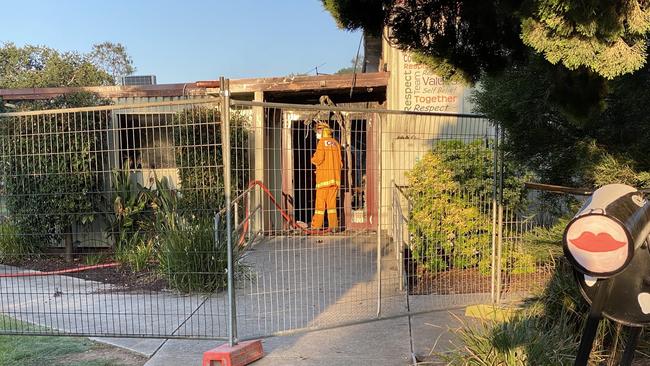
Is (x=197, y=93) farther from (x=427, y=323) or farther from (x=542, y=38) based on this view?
(x=542, y=38)

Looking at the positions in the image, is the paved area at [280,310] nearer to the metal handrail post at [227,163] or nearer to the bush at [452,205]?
the metal handrail post at [227,163]

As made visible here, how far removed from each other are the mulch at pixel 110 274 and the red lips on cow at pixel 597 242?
5934 millimetres

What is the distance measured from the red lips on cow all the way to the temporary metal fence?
3044mm

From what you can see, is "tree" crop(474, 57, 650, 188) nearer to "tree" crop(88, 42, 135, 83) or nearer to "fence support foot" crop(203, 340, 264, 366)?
"fence support foot" crop(203, 340, 264, 366)

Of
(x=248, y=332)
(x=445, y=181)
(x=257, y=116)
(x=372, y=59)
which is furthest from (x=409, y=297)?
(x=372, y=59)

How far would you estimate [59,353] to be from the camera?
4527 mm

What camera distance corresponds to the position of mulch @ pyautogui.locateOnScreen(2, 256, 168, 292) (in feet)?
22.7

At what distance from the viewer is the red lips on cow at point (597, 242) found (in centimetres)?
177

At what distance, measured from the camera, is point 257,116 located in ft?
30.0

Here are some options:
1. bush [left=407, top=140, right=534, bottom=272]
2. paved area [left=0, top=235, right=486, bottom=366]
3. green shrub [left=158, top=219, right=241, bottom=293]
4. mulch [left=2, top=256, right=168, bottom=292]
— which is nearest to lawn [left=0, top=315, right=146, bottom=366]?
paved area [left=0, top=235, right=486, bottom=366]

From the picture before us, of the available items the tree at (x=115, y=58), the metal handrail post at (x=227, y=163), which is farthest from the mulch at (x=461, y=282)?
the tree at (x=115, y=58)

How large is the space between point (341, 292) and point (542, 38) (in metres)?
4.50

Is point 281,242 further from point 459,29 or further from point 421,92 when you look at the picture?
point 421,92

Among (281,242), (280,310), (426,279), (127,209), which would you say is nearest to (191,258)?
(281,242)
